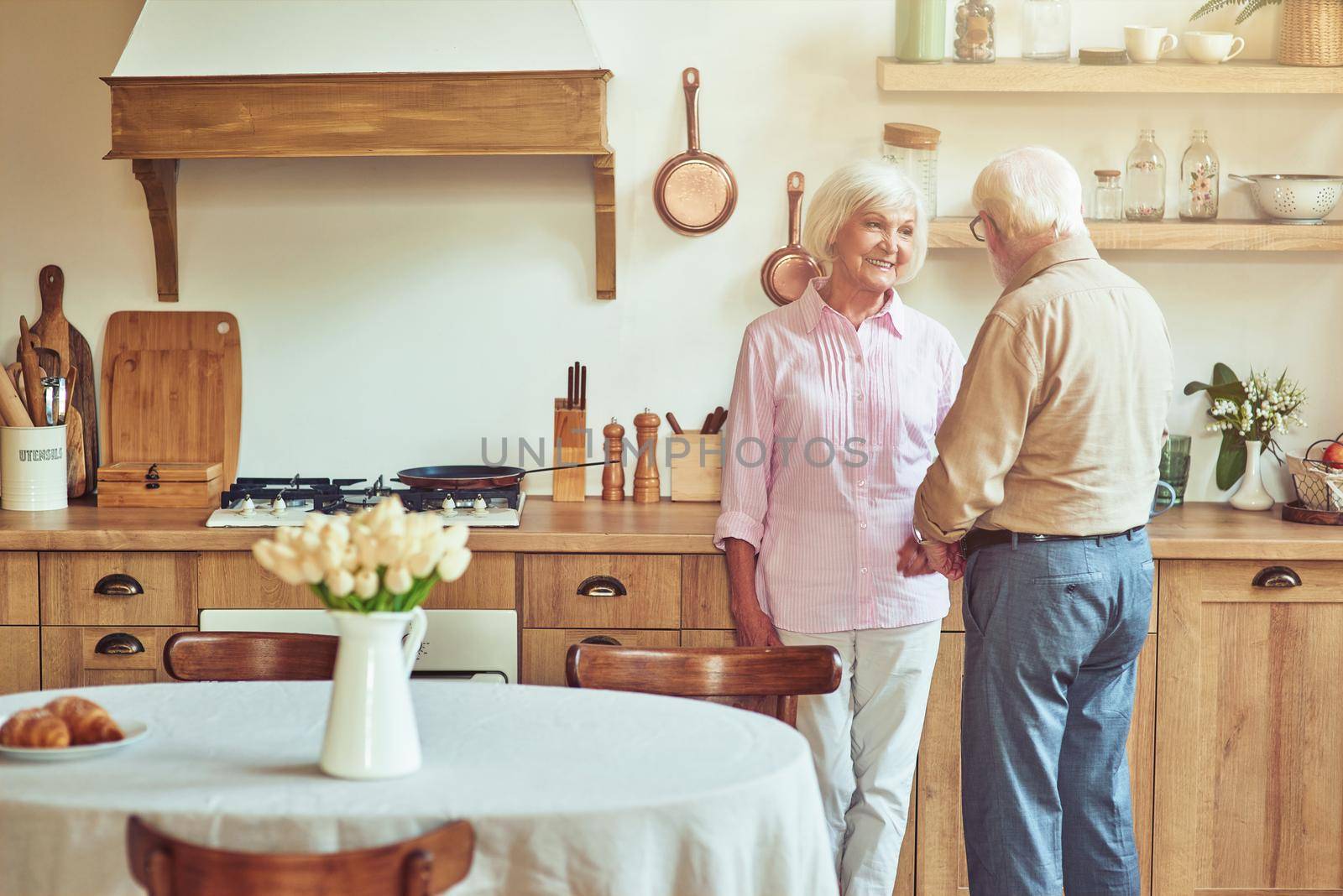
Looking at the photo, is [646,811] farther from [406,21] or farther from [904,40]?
[904,40]

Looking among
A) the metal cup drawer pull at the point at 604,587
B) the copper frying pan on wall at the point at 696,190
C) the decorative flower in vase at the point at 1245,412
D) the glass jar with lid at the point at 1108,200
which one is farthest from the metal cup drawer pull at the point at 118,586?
the decorative flower in vase at the point at 1245,412

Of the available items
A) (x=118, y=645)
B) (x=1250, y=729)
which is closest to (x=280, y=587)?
(x=118, y=645)

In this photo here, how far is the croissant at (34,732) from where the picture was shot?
1655 millimetres

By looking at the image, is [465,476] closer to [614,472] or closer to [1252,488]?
[614,472]

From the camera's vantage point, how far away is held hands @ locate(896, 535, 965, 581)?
8.25 feet

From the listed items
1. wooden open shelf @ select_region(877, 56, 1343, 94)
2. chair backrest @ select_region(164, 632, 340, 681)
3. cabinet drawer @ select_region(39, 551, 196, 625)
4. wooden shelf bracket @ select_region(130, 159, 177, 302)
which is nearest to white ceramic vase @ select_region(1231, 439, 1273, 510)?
wooden open shelf @ select_region(877, 56, 1343, 94)

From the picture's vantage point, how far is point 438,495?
307 cm

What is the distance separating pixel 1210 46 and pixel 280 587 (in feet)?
8.28

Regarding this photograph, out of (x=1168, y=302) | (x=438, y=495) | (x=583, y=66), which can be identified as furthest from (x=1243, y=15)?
(x=438, y=495)

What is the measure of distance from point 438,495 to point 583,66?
1040mm

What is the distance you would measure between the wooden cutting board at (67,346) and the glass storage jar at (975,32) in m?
2.37

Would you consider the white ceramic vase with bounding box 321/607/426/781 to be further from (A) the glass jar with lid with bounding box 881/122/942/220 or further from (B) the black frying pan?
(A) the glass jar with lid with bounding box 881/122/942/220

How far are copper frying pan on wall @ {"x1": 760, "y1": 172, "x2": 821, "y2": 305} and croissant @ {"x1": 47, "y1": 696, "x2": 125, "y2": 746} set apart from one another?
6.83 ft

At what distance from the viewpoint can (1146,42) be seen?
314 cm
